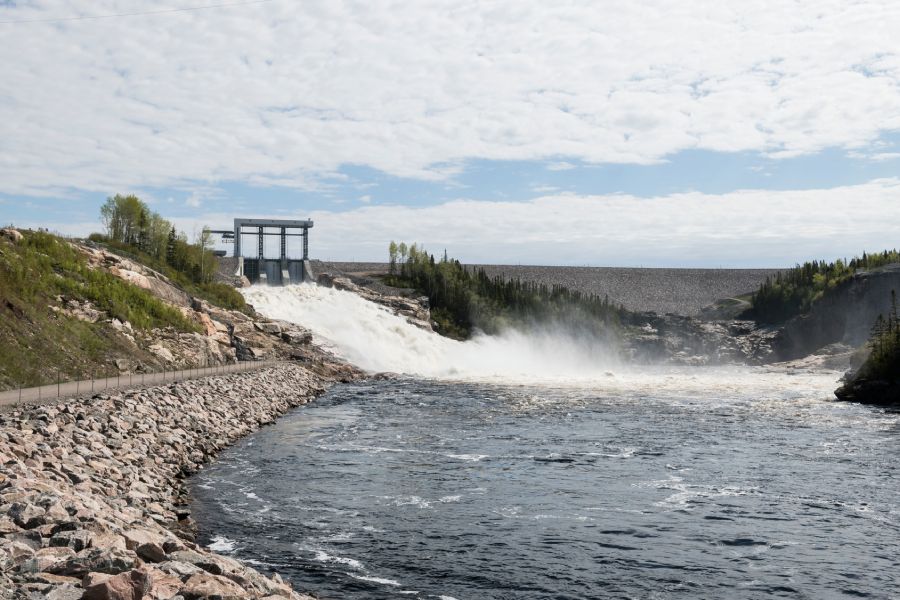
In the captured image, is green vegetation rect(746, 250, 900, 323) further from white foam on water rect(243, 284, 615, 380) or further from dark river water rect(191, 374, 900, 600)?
dark river water rect(191, 374, 900, 600)

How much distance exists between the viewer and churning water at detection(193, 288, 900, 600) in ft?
54.1

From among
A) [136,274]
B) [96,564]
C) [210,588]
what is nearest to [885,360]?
[210,588]

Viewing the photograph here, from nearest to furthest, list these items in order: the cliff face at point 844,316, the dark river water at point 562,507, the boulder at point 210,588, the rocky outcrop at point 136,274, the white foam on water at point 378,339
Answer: the boulder at point 210,588 → the dark river water at point 562,507 → the rocky outcrop at point 136,274 → the white foam on water at point 378,339 → the cliff face at point 844,316

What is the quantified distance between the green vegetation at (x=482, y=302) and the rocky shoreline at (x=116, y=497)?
232 feet

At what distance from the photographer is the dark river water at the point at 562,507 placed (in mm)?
16406

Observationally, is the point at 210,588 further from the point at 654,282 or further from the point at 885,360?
the point at 654,282

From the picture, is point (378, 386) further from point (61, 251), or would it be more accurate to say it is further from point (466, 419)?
point (61, 251)

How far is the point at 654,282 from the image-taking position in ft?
554

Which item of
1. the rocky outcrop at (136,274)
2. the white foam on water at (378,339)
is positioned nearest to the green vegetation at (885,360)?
the white foam on water at (378,339)

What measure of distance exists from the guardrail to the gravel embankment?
108 metres

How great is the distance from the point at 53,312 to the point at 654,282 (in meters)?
142

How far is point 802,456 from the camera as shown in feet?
101

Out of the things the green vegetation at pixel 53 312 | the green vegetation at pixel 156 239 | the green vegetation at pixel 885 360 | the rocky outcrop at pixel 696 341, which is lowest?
the rocky outcrop at pixel 696 341

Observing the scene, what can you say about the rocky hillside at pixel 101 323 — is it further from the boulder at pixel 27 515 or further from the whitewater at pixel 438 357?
the boulder at pixel 27 515
